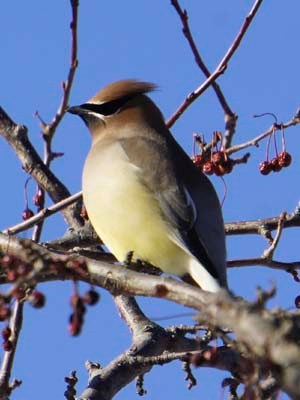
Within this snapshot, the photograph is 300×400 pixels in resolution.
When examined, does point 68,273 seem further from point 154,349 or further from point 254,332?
point 154,349

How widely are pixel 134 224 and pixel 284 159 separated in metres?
0.85

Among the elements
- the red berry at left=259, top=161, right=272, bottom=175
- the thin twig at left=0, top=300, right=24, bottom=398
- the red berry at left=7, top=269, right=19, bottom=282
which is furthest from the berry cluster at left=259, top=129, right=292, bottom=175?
the red berry at left=7, top=269, right=19, bottom=282

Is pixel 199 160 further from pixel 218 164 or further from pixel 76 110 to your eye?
pixel 76 110

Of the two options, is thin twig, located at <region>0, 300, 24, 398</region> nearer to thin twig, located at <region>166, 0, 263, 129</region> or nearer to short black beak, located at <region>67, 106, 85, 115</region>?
thin twig, located at <region>166, 0, 263, 129</region>

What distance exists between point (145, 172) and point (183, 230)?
1.16 feet

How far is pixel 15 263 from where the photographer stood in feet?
7.16

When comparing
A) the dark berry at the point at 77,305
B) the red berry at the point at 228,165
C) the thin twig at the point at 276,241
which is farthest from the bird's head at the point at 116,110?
the dark berry at the point at 77,305

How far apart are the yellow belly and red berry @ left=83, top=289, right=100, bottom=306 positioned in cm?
197

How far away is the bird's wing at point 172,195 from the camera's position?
4083 mm

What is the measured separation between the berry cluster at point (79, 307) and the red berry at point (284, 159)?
2.55 meters

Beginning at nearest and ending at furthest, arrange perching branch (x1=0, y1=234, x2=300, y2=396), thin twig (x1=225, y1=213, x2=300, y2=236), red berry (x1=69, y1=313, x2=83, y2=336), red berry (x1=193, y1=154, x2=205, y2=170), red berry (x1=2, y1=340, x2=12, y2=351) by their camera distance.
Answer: perching branch (x1=0, y1=234, x2=300, y2=396)
red berry (x1=69, y1=313, x2=83, y2=336)
red berry (x1=2, y1=340, x2=12, y2=351)
thin twig (x1=225, y1=213, x2=300, y2=236)
red berry (x1=193, y1=154, x2=205, y2=170)

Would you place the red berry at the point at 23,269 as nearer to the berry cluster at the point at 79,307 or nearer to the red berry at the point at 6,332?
the berry cluster at the point at 79,307

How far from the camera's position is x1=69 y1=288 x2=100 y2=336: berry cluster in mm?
2037

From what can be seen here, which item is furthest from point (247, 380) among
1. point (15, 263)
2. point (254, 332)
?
point (15, 263)
